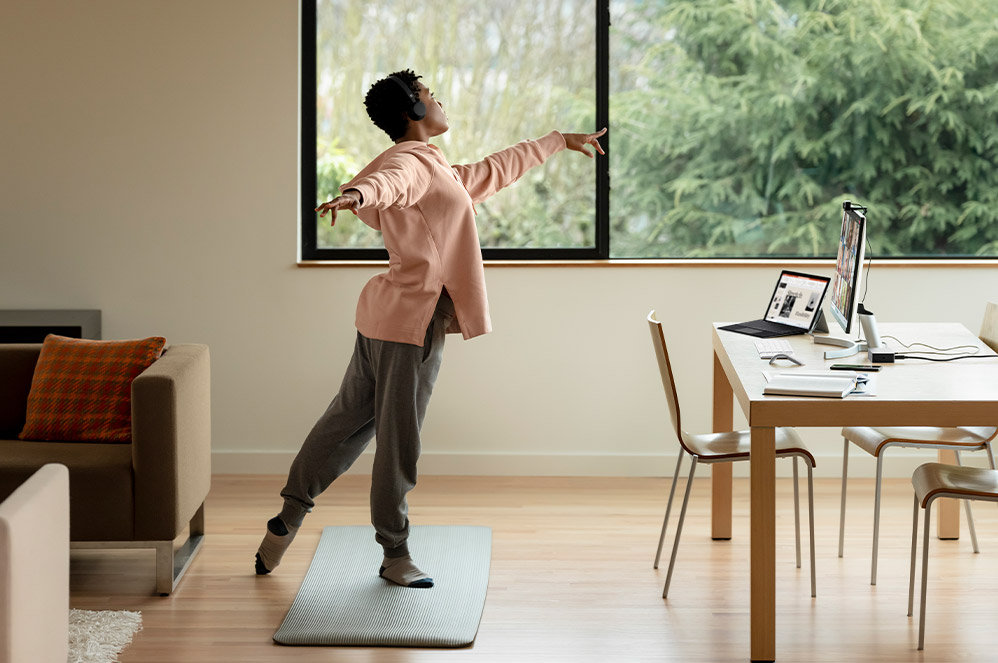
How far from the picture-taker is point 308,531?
4.11 metres

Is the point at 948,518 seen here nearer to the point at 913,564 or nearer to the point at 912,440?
the point at 912,440

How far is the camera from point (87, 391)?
3.67 meters

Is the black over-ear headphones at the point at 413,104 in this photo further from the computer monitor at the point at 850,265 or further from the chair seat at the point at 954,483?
the chair seat at the point at 954,483

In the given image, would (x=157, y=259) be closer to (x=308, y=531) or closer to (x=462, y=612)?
(x=308, y=531)

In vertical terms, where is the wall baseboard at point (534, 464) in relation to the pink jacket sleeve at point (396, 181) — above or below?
below

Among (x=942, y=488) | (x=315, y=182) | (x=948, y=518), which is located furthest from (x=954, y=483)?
(x=315, y=182)

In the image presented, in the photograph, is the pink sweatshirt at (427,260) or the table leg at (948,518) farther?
the table leg at (948,518)

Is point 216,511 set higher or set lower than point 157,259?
lower

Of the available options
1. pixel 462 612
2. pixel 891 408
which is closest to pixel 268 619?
pixel 462 612

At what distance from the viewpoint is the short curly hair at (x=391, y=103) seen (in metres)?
3.31

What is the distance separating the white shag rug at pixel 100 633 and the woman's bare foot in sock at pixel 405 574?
0.74m

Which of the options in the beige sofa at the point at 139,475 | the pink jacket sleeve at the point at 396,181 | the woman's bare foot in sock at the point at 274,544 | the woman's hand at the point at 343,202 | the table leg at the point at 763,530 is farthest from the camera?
the woman's bare foot in sock at the point at 274,544

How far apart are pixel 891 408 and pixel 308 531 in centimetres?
215

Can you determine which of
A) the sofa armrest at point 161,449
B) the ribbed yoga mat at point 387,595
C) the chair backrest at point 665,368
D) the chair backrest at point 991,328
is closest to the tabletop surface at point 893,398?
the chair backrest at point 665,368
